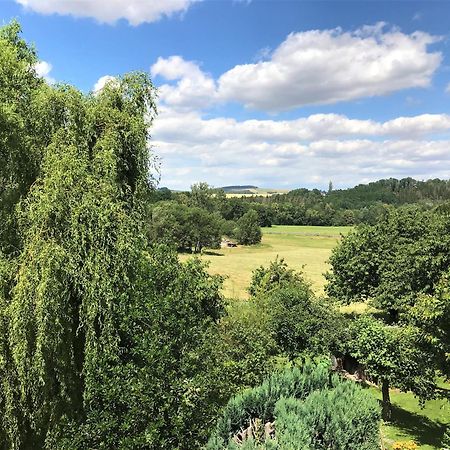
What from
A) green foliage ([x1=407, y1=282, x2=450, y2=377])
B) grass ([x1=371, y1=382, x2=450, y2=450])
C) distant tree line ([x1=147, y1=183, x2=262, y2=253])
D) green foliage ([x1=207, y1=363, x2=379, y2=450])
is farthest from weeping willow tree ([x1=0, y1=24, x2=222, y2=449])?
distant tree line ([x1=147, y1=183, x2=262, y2=253])

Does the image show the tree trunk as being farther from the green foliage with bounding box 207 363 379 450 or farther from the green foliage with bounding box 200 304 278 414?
the green foliage with bounding box 207 363 379 450

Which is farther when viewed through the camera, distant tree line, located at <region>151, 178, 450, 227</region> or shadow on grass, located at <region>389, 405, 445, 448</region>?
distant tree line, located at <region>151, 178, 450, 227</region>

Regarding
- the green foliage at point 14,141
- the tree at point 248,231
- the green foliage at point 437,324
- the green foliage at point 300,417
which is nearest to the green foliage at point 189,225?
the tree at point 248,231

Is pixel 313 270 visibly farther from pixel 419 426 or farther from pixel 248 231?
pixel 419 426

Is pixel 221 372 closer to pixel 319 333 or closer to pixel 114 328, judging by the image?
pixel 114 328

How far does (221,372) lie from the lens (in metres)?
11.4

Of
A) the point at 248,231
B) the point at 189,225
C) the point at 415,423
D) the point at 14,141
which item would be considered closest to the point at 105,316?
the point at 14,141

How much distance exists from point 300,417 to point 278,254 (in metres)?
55.7

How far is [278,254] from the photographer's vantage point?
215 feet

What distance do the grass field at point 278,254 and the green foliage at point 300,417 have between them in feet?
105

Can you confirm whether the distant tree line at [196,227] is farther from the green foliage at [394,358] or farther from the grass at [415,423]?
the green foliage at [394,358]

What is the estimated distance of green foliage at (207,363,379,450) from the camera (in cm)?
955

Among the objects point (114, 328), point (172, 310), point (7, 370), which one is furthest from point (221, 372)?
point (7, 370)

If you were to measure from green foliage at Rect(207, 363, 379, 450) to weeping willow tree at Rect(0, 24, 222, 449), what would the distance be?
4.08 feet
